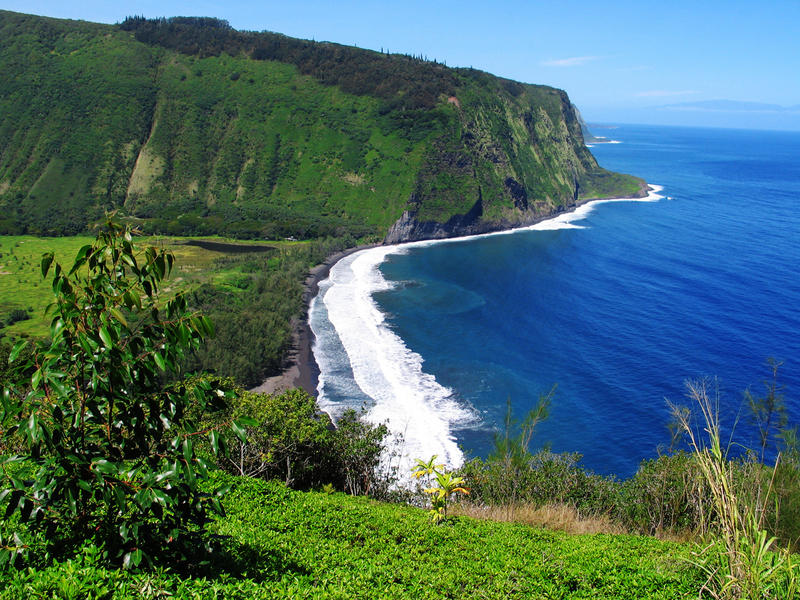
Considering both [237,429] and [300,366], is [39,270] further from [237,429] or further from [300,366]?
[237,429]

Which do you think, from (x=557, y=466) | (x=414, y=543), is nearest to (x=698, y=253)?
(x=557, y=466)

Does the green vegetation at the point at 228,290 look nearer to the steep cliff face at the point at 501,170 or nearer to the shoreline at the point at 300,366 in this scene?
the shoreline at the point at 300,366

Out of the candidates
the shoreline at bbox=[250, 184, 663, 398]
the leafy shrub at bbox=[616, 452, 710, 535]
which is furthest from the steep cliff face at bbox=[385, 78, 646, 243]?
the leafy shrub at bbox=[616, 452, 710, 535]

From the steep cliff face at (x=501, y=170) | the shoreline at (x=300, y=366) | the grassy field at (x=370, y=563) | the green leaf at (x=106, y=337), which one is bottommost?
the shoreline at (x=300, y=366)

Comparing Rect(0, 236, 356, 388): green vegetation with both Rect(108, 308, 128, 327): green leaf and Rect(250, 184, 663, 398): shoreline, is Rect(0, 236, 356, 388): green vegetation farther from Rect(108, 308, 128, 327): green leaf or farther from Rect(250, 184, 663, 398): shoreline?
Rect(108, 308, 128, 327): green leaf

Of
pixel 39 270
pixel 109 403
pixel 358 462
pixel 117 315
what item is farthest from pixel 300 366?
pixel 39 270

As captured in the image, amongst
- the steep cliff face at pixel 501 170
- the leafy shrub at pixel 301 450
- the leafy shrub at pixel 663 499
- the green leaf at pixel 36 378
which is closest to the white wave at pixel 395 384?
the leafy shrub at pixel 301 450

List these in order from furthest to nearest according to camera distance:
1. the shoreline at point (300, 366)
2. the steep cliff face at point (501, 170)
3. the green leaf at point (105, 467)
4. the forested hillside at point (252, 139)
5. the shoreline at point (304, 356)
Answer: the steep cliff face at point (501, 170)
the forested hillside at point (252, 139)
the shoreline at point (304, 356)
the shoreline at point (300, 366)
the green leaf at point (105, 467)
